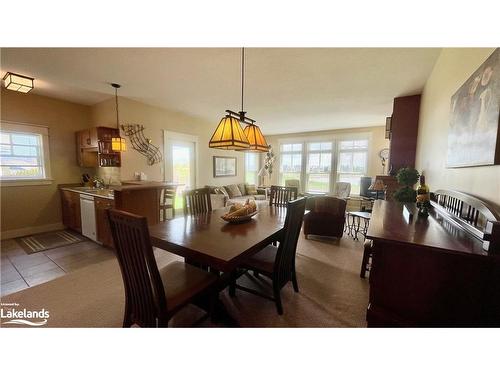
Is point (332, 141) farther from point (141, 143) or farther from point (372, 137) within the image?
point (141, 143)

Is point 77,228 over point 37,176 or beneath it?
beneath

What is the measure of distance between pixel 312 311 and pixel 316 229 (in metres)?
1.93

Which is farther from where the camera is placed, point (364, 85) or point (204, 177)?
point (204, 177)

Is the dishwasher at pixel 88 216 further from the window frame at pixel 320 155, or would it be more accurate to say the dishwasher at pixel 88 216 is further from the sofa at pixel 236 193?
the window frame at pixel 320 155

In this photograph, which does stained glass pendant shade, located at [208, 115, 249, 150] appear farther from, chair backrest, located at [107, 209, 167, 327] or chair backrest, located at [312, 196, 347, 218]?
chair backrest, located at [312, 196, 347, 218]

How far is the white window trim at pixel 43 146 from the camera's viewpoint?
11.2ft

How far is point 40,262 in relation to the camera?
2676 mm

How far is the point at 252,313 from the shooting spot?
1771 mm

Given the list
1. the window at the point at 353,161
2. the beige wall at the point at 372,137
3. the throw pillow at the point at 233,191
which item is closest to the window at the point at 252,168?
the throw pillow at the point at 233,191

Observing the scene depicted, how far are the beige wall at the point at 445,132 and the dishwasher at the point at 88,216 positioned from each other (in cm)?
450

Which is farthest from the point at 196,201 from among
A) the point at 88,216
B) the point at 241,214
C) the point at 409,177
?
the point at 409,177
